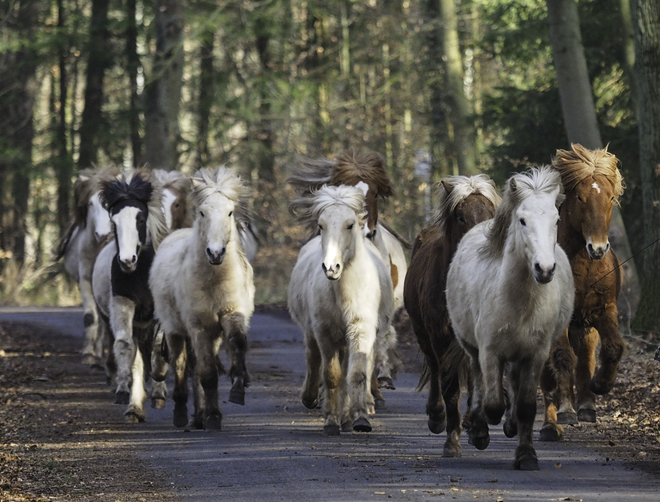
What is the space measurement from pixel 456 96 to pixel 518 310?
1721 cm

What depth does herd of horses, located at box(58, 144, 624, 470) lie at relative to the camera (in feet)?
25.0

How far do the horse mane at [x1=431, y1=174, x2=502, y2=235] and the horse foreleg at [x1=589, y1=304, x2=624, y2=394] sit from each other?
143 cm

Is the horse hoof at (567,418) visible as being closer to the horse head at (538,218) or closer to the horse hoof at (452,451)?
the horse hoof at (452,451)

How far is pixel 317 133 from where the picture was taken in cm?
2986

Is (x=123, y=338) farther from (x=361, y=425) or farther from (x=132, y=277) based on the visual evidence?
(x=361, y=425)

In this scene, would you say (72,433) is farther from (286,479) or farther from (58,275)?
(58,275)

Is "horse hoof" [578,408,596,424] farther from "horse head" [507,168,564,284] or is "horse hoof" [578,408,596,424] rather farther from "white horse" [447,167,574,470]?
"horse head" [507,168,564,284]

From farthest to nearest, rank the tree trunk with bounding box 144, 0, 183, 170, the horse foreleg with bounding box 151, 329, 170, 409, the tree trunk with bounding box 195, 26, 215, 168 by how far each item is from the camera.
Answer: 1. the tree trunk with bounding box 195, 26, 215, 168
2. the tree trunk with bounding box 144, 0, 183, 170
3. the horse foreleg with bounding box 151, 329, 170, 409

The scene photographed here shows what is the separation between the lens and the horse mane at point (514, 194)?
299 inches

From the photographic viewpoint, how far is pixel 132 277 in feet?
37.9

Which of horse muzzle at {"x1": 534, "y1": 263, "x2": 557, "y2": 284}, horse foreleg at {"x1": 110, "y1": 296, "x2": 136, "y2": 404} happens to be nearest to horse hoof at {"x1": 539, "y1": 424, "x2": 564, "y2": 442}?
horse muzzle at {"x1": 534, "y1": 263, "x2": 557, "y2": 284}

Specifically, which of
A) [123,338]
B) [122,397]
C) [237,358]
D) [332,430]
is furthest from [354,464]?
[122,397]

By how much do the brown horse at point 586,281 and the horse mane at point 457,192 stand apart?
69cm

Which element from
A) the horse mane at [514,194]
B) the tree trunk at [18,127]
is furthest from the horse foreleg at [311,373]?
the tree trunk at [18,127]
